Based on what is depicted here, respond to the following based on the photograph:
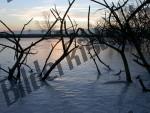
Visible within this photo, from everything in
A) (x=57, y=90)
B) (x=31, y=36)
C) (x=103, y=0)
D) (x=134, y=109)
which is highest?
(x=31, y=36)

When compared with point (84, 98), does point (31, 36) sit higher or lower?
higher

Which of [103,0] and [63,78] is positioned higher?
[103,0]

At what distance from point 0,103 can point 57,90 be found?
2.10 metres

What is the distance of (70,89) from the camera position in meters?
10.7

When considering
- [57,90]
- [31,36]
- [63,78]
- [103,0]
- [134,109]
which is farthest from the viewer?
[31,36]

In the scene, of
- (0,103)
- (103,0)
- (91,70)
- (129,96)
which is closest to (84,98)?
(129,96)

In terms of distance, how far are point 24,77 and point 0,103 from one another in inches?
162

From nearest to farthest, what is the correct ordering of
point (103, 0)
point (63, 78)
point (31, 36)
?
point (103, 0), point (63, 78), point (31, 36)

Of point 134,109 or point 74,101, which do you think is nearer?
point 134,109

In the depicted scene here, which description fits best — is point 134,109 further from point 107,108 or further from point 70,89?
point 70,89

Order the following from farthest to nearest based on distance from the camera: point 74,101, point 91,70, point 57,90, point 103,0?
1. point 91,70
2. point 57,90
3. point 103,0
4. point 74,101

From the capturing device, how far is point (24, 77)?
1331cm

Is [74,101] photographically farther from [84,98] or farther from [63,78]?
[63,78]

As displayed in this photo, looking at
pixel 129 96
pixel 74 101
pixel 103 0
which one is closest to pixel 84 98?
pixel 74 101
